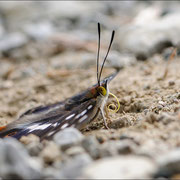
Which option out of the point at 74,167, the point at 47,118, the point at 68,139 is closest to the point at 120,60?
the point at 47,118

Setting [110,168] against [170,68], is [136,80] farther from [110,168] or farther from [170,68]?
[110,168]

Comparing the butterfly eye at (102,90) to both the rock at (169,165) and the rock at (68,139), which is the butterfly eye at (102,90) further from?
the rock at (169,165)

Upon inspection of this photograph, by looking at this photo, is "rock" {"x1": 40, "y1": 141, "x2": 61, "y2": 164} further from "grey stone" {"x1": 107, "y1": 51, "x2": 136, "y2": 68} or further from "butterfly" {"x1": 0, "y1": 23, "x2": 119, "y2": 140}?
"grey stone" {"x1": 107, "y1": 51, "x2": 136, "y2": 68}

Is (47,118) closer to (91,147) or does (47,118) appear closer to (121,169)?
(91,147)

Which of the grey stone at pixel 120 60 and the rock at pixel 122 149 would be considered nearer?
the rock at pixel 122 149

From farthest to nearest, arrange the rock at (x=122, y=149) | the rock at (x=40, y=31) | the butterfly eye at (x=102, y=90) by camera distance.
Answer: the rock at (x=40, y=31)
the butterfly eye at (x=102, y=90)
the rock at (x=122, y=149)

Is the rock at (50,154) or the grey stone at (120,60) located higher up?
the rock at (50,154)

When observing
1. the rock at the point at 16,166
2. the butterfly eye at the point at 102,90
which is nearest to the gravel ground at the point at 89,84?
the rock at the point at 16,166

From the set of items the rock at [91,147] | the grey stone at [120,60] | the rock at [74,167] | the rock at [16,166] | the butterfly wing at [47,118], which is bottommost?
the grey stone at [120,60]
